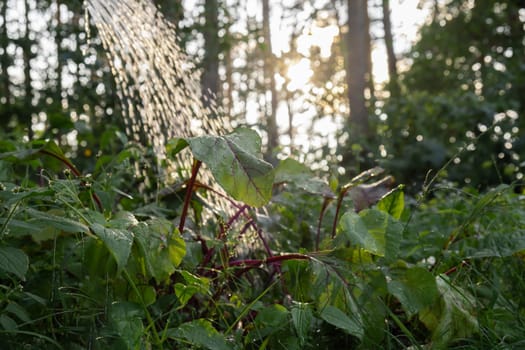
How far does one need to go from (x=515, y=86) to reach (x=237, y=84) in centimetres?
1163

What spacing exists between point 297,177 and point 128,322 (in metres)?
0.60

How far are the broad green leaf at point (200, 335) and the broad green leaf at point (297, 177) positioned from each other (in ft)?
1.61

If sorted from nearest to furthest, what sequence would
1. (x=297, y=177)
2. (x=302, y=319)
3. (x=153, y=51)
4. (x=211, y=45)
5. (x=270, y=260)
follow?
(x=302, y=319), (x=270, y=260), (x=297, y=177), (x=153, y=51), (x=211, y=45)

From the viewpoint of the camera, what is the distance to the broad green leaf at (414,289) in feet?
3.83

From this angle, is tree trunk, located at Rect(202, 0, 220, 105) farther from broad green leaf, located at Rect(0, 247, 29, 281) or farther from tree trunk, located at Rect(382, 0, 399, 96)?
tree trunk, located at Rect(382, 0, 399, 96)

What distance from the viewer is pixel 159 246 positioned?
3.51 ft

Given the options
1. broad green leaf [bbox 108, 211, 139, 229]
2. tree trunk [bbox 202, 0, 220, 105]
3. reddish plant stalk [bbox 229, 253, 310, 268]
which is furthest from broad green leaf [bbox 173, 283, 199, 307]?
tree trunk [bbox 202, 0, 220, 105]

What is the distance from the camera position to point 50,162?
1527 mm

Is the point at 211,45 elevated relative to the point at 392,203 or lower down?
elevated

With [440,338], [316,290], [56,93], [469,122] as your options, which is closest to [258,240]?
[316,290]

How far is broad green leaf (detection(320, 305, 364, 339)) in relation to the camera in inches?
40.6

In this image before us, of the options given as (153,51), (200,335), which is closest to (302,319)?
(200,335)

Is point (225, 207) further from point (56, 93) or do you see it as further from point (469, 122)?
point (469, 122)

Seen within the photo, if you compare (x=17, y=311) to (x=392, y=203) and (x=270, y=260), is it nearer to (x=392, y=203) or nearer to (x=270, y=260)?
(x=270, y=260)
